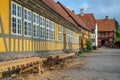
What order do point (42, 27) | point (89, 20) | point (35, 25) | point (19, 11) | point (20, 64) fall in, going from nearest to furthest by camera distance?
point (20, 64), point (19, 11), point (35, 25), point (42, 27), point (89, 20)

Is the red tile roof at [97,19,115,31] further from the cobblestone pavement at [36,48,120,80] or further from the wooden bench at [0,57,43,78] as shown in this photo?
the wooden bench at [0,57,43,78]

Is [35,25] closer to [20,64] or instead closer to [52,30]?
[52,30]

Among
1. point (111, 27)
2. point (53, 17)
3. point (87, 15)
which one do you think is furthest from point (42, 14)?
point (111, 27)

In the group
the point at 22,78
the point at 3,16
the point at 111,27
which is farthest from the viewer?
the point at 111,27

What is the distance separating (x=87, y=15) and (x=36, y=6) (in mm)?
59209

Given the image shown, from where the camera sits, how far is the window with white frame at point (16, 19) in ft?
49.4

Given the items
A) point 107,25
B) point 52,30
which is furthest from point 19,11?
point 107,25

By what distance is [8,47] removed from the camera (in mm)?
14336

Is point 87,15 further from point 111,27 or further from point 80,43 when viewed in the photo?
point 80,43

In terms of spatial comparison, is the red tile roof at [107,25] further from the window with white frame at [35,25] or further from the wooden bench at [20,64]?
the wooden bench at [20,64]

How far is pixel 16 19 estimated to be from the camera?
1545cm

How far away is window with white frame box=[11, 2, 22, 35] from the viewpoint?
593 inches

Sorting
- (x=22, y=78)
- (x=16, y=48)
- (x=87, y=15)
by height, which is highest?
(x=87, y=15)

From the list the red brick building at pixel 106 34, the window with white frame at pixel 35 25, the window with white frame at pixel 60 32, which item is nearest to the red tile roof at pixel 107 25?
the red brick building at pixel 106 34
